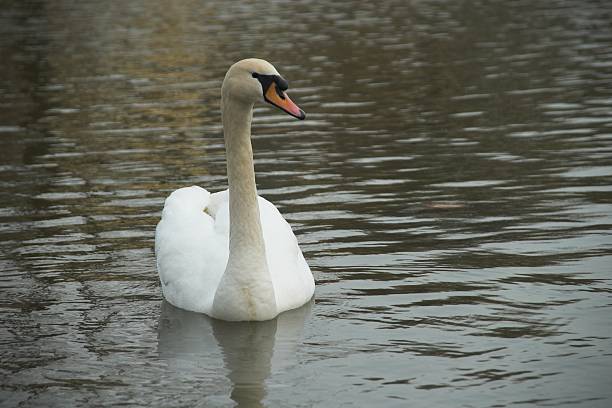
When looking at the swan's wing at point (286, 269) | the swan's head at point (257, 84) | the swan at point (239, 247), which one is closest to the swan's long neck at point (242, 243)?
the swan at point (239, 247)

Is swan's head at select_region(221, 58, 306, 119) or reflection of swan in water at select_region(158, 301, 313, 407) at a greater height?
swan's head at select_region(221, 58, 306, 119)

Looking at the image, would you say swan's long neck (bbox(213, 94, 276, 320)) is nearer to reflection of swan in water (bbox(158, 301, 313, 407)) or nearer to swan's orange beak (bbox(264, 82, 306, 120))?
reflection of swan in water (bbox(158, 301, 313, 407))

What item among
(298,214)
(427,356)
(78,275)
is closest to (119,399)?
(427,356)

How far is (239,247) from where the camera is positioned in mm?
8133

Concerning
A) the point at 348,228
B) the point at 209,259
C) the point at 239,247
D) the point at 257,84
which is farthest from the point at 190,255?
the point at 348,228

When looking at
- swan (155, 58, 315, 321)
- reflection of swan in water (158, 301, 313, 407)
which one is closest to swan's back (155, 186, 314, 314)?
swan (155, 58, 315, 321)

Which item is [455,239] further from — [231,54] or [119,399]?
[231,54]

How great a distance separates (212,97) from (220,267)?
1134 centimetres

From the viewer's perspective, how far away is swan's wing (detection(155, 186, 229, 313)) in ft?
27.9

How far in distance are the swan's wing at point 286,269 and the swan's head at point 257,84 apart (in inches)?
43.7

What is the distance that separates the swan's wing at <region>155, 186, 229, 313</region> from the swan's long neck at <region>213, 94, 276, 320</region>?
264 mm

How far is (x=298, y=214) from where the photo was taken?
11344 millimetres

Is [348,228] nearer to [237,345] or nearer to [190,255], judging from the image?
[190,255]

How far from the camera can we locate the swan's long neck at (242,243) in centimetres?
811
